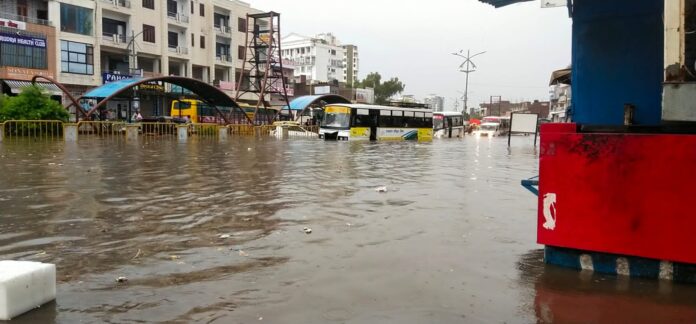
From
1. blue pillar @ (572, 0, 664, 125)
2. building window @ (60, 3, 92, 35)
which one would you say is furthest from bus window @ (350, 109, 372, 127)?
blue pillar @ (572, 0, 664, 125)

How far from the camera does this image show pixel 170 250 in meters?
5.05

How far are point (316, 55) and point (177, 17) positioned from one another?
270 feet

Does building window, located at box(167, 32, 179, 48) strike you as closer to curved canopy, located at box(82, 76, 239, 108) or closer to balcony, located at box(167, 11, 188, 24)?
balcony, located at box(167, 11, 188, 24)

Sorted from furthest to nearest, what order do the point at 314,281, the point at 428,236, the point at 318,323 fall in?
the point at 428,236 < the point at 314,281 < the point at 318,323

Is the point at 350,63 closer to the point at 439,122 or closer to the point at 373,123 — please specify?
the point at 439,122

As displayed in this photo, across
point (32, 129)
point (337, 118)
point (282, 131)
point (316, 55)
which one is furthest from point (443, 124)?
point (316, 55)

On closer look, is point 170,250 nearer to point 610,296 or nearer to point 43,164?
point 610,296

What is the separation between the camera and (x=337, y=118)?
3397 centimetres

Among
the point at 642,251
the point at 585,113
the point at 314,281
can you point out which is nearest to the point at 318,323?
the point at 314,281

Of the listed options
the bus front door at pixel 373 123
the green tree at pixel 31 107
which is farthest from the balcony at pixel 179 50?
the bus front door at pixel 373 123

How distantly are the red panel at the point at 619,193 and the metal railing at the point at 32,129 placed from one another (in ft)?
87.4

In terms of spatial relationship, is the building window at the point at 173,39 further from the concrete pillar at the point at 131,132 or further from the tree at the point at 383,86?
the tree at the point at 383,86

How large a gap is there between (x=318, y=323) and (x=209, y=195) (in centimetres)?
561

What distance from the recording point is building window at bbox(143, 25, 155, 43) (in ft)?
155
